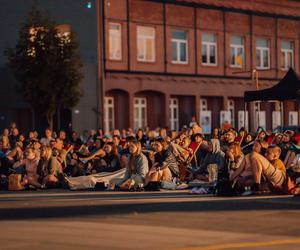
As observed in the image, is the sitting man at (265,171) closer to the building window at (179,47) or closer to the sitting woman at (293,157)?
the sitting woman at (293,157)

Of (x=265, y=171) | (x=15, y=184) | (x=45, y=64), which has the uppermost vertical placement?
(x=45, y=64)

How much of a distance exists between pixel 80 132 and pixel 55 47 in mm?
5942

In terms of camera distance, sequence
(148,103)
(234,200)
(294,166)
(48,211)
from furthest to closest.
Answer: (148,103), (294,166), (234,200), (48,211)

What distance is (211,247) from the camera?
10.4 m

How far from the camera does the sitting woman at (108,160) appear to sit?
74.7ft

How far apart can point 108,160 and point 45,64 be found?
13.2m

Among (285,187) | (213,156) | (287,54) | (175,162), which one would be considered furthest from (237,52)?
(285,187)

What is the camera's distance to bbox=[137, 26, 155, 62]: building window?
42.5m

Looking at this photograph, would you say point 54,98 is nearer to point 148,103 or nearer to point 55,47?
point 55,47

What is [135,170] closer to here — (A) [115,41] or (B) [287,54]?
(A) [115,41]

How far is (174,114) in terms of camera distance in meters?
44.9

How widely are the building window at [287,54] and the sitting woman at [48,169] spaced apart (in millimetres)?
30471

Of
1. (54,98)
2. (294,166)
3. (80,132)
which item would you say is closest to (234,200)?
(294,166)

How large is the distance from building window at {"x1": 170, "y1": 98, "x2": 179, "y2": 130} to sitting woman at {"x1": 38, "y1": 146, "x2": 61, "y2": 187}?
22.7 meters
